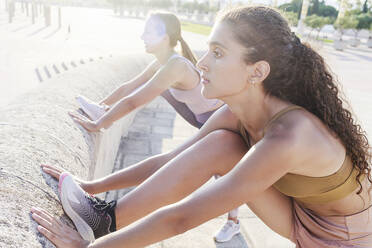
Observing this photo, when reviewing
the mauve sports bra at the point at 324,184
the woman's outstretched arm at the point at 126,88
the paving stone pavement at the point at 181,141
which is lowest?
the paving stone pavement at the point at 181,141

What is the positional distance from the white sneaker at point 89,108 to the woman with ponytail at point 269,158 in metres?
1.02

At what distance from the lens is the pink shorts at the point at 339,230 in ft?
6.66

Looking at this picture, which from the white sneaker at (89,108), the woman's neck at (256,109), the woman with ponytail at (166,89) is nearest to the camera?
the woman's neck at (256,109)

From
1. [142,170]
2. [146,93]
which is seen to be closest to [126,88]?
[146,93]

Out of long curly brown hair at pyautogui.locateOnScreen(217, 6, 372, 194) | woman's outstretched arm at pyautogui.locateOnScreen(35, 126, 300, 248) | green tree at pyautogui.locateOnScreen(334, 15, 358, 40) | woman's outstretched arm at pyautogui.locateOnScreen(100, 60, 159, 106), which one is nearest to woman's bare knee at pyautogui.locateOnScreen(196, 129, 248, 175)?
long curly brown hair at pyautogui.locateOnScreen(217, 6, 372, 194)

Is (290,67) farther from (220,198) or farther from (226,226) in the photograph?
(226,226)

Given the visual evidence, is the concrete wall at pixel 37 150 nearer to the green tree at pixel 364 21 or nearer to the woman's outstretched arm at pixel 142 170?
the woman's outstretched arm at pixel 142 170

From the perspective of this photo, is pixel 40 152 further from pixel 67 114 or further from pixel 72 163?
pixel 67 114

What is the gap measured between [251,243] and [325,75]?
174cm

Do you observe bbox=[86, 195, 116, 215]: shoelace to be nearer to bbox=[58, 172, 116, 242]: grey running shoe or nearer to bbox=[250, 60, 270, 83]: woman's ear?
bbox=[58, 172, 116, 242]: grey running shoe

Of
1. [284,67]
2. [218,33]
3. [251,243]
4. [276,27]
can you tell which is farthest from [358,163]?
[251,243]

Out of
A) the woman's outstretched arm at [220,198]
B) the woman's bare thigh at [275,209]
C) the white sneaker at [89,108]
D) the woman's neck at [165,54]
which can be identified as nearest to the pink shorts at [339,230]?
the woman's bare thigh at [275,209]

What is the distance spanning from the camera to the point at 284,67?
191cm

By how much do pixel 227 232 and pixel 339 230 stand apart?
1.27 meters
